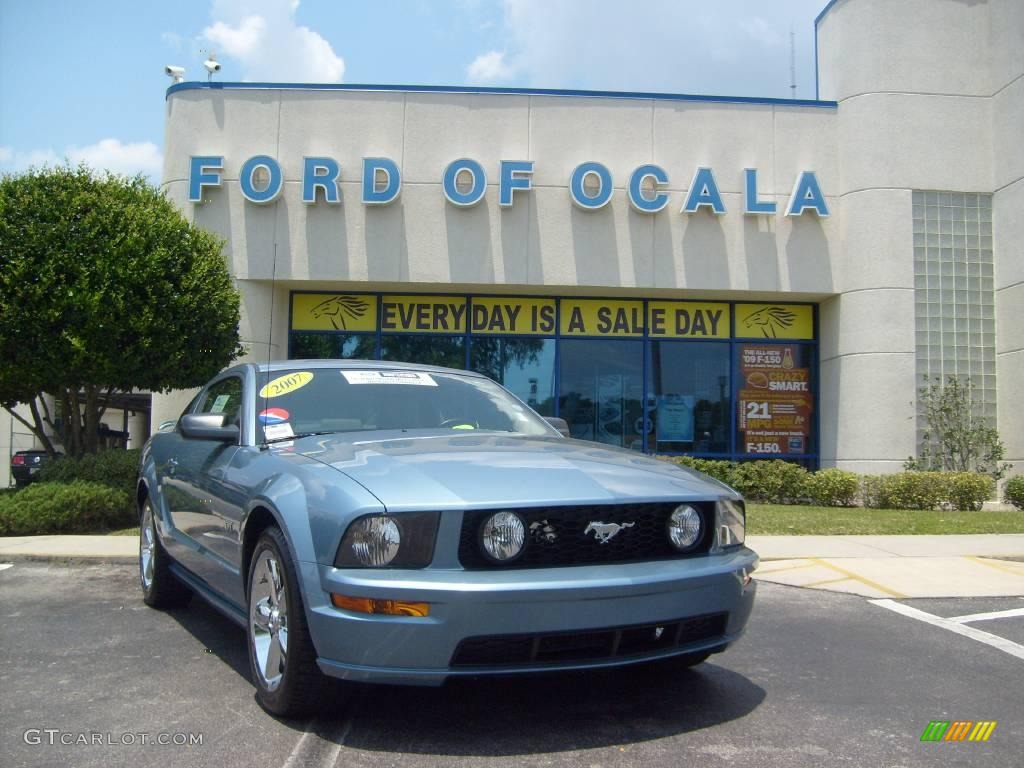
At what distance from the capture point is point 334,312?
1720 cm

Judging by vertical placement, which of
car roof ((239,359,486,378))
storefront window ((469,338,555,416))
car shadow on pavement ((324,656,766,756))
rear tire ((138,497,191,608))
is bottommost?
car shadow on pavement ((324,656,766,756))

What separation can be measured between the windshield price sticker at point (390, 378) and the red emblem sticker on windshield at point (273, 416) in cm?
46

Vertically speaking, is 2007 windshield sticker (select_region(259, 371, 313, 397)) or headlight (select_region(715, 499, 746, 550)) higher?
2007 windshield sticker (select_region(259, 371, 313, 397))

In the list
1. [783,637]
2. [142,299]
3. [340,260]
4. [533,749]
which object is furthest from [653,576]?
[340,260]

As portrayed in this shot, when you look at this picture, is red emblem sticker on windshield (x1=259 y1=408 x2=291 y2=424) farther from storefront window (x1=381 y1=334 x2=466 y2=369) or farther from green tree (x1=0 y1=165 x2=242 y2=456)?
storefront window (x1=381 y1=334 x2=466 y2=369)

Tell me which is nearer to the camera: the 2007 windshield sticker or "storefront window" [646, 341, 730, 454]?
the 2007 windshield sticker

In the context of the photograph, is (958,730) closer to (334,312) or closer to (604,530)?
(604,530)

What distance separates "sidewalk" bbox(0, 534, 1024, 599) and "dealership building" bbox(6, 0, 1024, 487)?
647cm

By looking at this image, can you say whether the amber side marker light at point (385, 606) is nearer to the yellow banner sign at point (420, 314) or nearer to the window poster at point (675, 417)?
the yellow banner sign at point (420, 314)

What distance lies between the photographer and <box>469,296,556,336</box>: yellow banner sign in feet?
56.2

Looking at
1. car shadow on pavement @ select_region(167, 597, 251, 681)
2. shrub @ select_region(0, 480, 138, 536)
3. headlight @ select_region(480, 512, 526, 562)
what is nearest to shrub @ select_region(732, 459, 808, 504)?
shrub @ select_region(0, 480, 138, 536)

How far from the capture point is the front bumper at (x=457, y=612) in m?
3.10

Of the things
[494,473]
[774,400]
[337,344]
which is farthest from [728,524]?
[774,400]

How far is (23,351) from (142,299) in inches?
57.3
